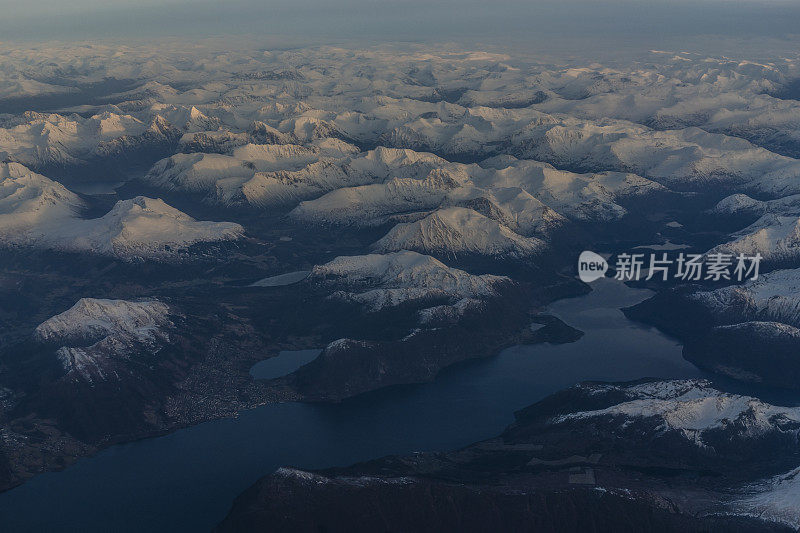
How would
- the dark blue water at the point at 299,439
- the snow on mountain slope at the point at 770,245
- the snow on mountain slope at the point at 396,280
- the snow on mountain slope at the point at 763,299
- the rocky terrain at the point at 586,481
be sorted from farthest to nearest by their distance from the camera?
the snow on mountain slope at the point at 770,245 → the snow on mountain slope at the point at 396,280 → the snow on mountain slope at the point at 763,299 → the dark blue water at the point at 299,439 → the rocky terrain at the point at 586,481

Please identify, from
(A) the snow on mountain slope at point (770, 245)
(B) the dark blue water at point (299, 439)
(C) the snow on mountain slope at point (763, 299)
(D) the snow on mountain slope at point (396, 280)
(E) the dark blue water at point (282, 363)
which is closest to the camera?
(B) the dark blue water at point (299, 439)

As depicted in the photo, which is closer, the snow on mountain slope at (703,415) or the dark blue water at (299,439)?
the snow on mountain slope at (703,415)

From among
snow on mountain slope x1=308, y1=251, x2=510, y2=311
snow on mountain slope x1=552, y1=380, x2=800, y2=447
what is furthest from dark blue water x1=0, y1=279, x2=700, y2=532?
snow on mountain slope x1=552, y1=380, x2=800, y2=447

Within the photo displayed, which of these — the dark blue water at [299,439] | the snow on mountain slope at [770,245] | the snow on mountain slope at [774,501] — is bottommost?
Answer: the dark blue water at [299,439]

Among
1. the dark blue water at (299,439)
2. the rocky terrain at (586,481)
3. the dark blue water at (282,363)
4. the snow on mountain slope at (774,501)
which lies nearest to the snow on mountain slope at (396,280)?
the dark blue water at (282,363)

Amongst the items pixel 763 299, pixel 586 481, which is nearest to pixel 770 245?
pixel 763 299

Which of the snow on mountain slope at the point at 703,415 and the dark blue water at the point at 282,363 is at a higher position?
the snow on mountain slope at the point at 703,415

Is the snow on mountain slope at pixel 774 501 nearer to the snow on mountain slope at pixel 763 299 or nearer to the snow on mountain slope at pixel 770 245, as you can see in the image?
the snow on mountain slope at pixel 763 299

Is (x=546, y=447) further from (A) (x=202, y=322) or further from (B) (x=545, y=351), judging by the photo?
(A) (x=202, y=322)
